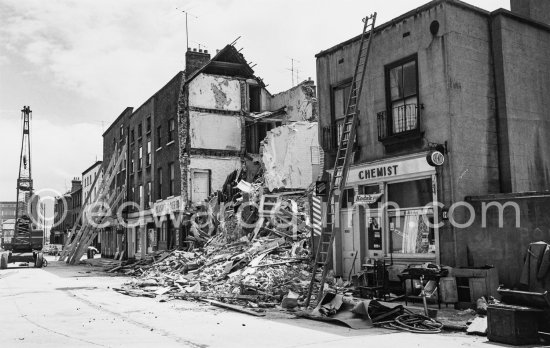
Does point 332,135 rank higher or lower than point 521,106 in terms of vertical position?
lower

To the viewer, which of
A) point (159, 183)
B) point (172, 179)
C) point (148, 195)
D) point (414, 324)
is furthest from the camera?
point (148, 195)

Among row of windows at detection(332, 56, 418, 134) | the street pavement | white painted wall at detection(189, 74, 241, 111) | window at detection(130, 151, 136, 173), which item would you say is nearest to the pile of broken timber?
the street pavement

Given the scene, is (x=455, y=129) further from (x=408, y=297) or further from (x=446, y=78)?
(x=408, y=297)

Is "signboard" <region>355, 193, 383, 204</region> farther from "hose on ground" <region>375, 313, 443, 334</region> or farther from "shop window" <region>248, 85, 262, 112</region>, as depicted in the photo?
"shop window" <region>248, 85, 262, 112</region>

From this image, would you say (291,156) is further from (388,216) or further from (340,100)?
(388,216)

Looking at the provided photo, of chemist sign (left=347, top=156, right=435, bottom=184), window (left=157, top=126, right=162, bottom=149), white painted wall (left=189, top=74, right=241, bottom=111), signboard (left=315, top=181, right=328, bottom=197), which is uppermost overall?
white painted wall (left=189, top=74, right=241, bottom=111)

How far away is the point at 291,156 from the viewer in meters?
29.2

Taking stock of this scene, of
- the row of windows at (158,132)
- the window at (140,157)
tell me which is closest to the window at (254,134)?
the row of windows at (158,132)

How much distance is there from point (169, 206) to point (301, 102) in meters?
10.3

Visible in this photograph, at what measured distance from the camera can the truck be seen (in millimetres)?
37062

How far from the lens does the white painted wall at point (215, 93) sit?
31.8 m

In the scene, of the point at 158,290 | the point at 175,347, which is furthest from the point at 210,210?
the point at 175,347

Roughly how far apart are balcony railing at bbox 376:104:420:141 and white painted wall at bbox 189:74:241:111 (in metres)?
17.4

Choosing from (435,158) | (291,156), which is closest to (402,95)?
(435,158)
